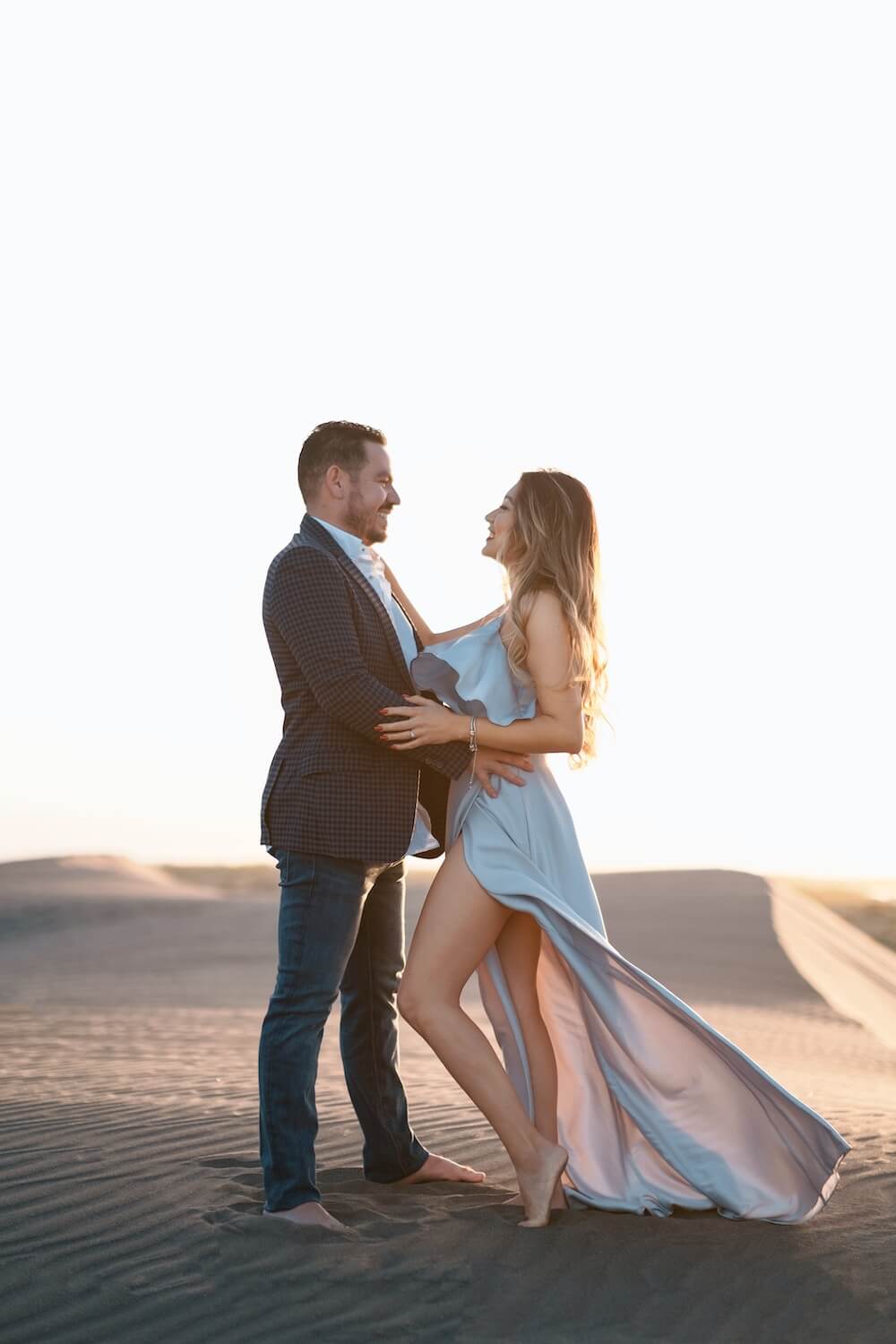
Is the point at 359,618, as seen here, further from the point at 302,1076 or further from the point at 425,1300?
the point at 425,1300

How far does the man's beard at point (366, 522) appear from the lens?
476 centimetres

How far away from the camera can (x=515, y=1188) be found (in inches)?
191

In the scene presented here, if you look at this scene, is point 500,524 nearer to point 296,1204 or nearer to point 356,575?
point 356,575

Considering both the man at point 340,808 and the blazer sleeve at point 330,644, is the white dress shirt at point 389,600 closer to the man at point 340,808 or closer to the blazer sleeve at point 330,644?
the man at point 340,808

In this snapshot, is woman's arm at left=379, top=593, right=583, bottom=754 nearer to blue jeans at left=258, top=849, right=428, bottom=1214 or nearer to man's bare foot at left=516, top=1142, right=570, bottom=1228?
blue jeans at left=258, top=849, right=428, bottom=1214

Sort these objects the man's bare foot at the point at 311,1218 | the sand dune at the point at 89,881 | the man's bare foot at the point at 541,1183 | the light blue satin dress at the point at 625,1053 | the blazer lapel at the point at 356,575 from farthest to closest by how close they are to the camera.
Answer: the sand dune at the point at 89,881 < the blazer lapel at the point at 356,575 < the light blue satin dress at the point at 625,1053 < the man's bare foot at the point at 541,1183 < the man's bare foot at the point at 311,1218

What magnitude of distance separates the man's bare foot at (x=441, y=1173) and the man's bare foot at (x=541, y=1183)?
67 cm

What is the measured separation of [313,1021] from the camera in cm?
433

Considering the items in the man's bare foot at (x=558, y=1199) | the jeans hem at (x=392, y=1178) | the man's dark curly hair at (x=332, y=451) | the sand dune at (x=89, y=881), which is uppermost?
the man's dark curly hair at (x=332, y=451)

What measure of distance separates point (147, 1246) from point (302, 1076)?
0.65m

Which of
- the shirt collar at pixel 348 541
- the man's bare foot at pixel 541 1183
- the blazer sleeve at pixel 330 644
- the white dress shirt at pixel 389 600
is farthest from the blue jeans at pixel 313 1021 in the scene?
the shirt collar at pixel 348 541

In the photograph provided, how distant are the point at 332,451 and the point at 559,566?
939 millimetres

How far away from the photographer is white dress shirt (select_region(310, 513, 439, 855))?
4680 mm

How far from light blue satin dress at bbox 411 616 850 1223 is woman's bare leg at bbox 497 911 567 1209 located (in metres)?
0.05
